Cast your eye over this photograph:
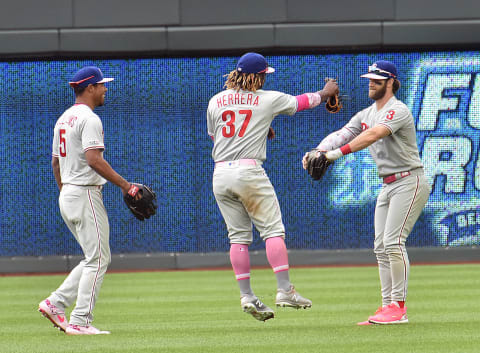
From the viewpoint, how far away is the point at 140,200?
7914mm

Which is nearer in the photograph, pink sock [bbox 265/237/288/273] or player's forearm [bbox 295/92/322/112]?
pink sock [bbox 265/237/288/273]

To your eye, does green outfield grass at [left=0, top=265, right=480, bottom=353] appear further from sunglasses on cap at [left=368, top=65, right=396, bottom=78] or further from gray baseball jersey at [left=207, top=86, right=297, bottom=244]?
sunglasses on cap at [left=368, top=65, right=396, bottom=78]

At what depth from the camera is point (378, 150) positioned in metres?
8.20

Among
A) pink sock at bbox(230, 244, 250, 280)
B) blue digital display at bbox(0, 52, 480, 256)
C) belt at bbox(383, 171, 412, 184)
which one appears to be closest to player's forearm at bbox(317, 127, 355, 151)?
belt at bbox(383, 171, 412, 184)

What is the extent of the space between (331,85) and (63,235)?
27.5ft

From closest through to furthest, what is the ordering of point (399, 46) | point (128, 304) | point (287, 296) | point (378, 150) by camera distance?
point (287, 296) → point (378, 150) → point (128, 304) → point (399, 46)

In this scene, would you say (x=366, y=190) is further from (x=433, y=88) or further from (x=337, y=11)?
(x=337, y=11)

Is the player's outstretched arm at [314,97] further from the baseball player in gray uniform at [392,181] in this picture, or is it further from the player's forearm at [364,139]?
the player's forearm at [364,139]

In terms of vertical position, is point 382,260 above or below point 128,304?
above

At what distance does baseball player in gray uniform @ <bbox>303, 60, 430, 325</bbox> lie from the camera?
26.0 ft

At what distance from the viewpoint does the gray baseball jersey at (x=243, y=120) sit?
7797mm

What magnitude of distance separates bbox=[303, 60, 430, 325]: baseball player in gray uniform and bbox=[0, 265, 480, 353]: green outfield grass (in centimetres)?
35

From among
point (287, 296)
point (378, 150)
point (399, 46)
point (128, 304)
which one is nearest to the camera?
point (287, 296)

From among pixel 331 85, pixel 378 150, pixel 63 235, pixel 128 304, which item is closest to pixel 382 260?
pixel 378 150
